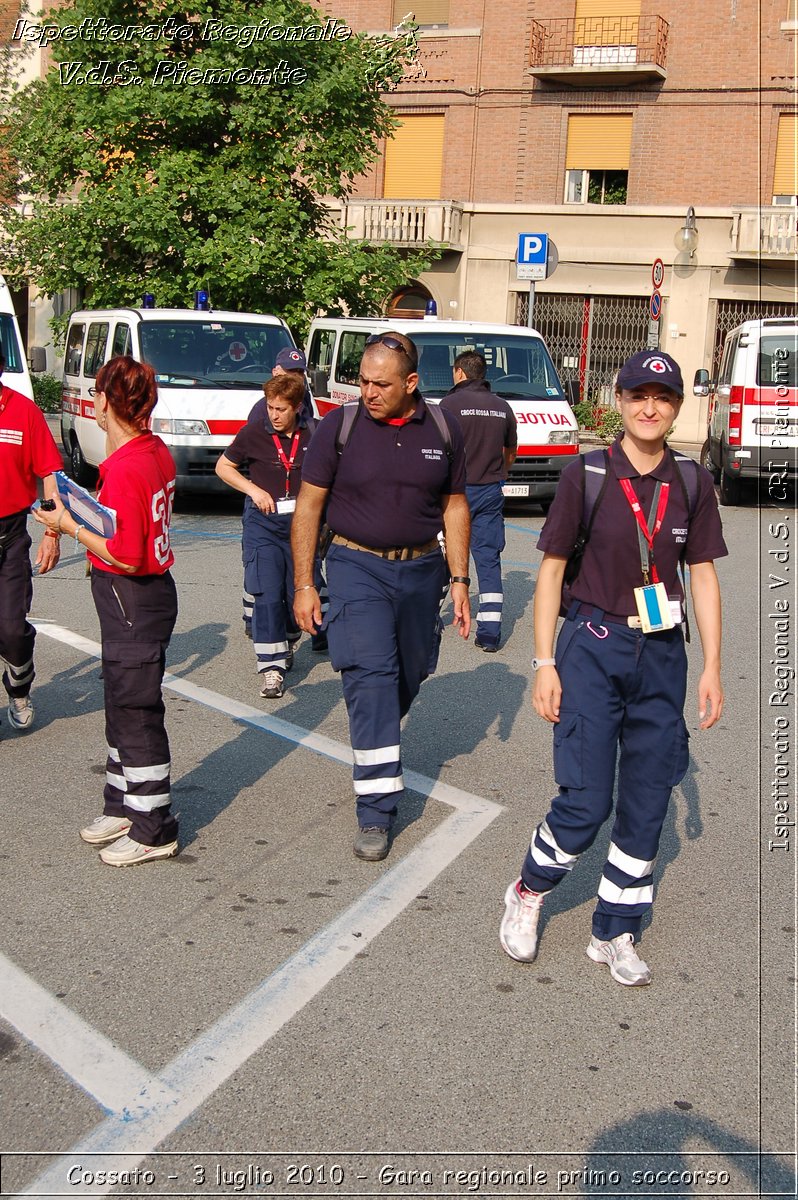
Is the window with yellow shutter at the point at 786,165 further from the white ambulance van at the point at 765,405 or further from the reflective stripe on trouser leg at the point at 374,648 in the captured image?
the reflective stripe on trouser leg at the point at 374,648

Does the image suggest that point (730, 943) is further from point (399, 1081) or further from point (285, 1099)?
point (285, 1099)

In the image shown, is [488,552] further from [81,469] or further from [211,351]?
[81,469]

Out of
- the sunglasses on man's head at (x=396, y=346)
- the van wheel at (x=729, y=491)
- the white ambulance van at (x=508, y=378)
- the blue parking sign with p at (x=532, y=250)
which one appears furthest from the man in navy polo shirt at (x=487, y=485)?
the blue parking sign with p at (x=532, y=250)

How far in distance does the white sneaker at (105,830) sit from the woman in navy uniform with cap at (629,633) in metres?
1.78

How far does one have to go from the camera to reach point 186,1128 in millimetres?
3121

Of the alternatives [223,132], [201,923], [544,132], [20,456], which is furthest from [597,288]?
[201,923]

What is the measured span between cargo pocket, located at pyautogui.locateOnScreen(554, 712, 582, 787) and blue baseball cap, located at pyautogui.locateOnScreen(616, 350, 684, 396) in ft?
3.19

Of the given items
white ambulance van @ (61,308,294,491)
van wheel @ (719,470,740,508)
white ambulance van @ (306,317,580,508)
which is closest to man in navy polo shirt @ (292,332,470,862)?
white ambulance van @ (61,308,294,491)

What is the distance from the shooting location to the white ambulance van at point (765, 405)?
16000 mm

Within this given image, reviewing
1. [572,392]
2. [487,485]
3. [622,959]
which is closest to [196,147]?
[572,392]

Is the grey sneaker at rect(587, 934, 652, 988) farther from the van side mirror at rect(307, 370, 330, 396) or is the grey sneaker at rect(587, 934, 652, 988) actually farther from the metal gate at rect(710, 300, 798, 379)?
the metal gate at rect(710, 300, 798, 379)

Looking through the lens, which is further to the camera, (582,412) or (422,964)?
(582,412)

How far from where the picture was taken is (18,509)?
6090 millimetres

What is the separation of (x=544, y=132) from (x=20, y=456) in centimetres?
2651
